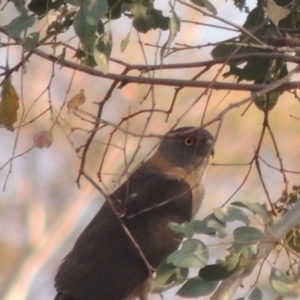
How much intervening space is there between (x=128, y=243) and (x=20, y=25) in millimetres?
635

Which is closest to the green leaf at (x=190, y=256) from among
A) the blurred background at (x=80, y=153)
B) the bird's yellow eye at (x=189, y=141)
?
the bird's yellow eye at (x=189, y=141)

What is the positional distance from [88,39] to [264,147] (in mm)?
1048

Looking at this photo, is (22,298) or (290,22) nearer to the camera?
(290,22)

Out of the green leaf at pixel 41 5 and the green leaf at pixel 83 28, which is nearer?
the green leaf at pixel 83 28

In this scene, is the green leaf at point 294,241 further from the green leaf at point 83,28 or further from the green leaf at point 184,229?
the green leaf at point 83,28

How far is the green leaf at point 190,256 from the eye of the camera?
1.87ft

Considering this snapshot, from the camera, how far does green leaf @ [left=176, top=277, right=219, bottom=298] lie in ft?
1.97

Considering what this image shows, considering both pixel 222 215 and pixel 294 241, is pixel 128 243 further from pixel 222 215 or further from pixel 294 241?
pixel 222 215

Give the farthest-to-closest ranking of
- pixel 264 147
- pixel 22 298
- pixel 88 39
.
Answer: pixel 22 298 → pixel 264 147 → pixel 88 39

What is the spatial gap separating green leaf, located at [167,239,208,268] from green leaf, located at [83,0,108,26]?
23cm

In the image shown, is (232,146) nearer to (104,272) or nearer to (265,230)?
(104,272)

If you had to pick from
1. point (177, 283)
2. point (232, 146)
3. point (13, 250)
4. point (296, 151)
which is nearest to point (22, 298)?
point (13, 250)

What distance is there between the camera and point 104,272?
116cm

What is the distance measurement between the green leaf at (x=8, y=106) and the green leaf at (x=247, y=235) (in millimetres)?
419
